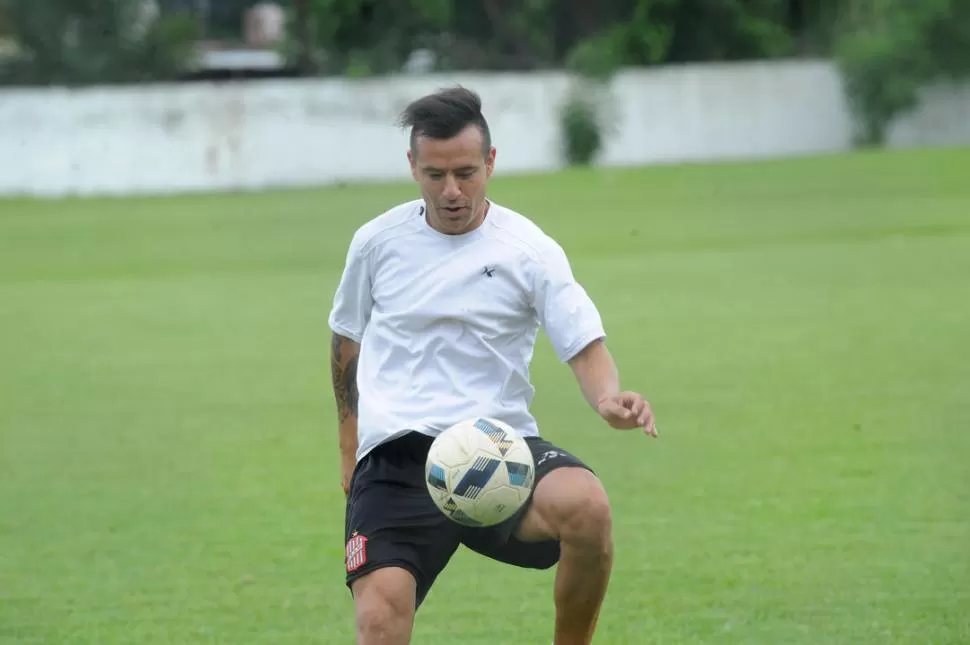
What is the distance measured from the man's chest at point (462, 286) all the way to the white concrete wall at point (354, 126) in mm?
30983

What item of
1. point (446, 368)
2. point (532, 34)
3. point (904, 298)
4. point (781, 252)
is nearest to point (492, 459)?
point (446, 368)

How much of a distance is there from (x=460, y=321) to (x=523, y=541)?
70cm

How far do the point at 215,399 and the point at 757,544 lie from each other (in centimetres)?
534

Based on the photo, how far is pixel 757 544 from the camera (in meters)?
7.13

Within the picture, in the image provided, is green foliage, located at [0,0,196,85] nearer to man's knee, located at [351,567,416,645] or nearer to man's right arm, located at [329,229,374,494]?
man's right arm, located at [329,229,374,494]

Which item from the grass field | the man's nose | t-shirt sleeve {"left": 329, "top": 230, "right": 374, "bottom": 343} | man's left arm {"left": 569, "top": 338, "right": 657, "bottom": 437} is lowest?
the grass field

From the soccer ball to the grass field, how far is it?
1257 mm

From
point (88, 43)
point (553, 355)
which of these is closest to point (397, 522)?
point (553, 355)

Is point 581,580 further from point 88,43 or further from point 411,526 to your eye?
point 88,43

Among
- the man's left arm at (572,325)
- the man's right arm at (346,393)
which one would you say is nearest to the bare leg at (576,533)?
the man's left arm at (572,325)

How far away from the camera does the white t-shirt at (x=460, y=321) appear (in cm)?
505

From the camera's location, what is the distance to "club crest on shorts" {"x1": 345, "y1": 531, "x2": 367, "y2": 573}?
15.7 feet

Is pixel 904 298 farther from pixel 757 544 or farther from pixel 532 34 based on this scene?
pixel 532 34

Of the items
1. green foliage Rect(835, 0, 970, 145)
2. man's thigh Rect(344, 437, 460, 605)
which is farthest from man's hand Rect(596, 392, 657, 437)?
→ green foliage Rect(835, 0, 970, 145)
